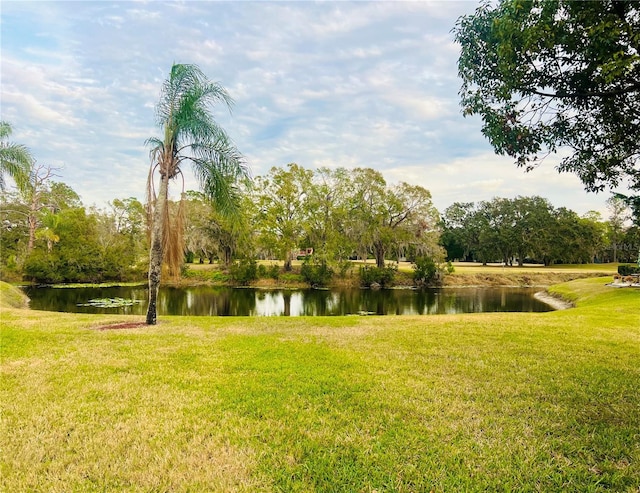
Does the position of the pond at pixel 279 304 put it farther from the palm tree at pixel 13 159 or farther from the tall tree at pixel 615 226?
the tall tree at pixel 615 226

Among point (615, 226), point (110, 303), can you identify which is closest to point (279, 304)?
point (110, 303)

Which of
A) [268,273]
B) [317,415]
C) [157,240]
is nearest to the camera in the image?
[317,415]

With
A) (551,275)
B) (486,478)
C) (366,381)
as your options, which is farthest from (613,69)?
(551,275)

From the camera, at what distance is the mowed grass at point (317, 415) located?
10.3 ft

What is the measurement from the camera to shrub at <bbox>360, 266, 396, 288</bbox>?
3891 centimetres

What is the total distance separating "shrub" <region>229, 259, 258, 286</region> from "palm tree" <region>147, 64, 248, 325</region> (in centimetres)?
2770

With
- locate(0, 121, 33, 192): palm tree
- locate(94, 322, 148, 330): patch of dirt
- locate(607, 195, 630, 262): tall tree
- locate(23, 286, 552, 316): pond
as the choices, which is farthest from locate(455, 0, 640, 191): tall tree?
locate(607, 195, 630, 262): tall tree

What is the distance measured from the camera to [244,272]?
126 feet

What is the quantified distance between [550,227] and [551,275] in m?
21.3

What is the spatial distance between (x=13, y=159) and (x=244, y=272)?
23609 mm

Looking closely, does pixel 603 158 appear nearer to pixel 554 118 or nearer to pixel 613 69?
pixel 554 118

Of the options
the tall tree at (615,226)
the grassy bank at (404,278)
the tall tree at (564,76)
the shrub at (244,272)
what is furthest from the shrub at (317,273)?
the tall tree at (615,226)

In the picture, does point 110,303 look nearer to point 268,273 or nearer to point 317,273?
point 268,273

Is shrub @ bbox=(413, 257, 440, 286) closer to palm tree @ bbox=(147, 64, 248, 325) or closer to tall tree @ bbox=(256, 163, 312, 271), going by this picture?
tall tree @ bbox=(256, 163, 312, 271)
